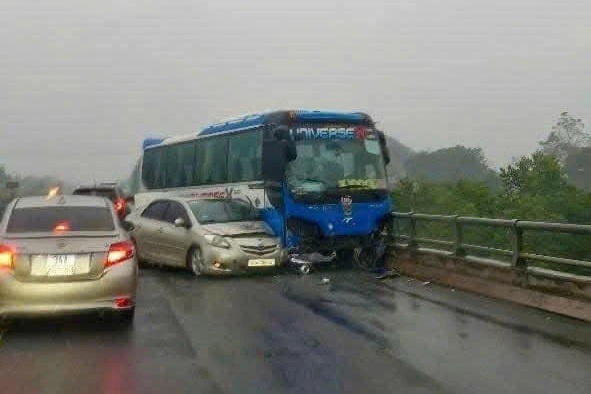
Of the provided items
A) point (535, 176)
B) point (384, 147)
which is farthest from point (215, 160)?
point (535, 176)

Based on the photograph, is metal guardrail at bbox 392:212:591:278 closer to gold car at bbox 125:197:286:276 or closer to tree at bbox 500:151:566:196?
gold car at bbox 125:197:286:276

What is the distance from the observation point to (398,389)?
584 cm

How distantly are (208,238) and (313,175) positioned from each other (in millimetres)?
3022

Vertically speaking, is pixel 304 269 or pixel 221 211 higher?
pixel 221 211

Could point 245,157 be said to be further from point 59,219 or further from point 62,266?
point 62,266

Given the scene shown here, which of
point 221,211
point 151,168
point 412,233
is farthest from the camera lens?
point 151,168

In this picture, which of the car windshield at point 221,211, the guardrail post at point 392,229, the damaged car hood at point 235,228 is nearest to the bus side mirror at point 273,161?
the car windshield at point 221,211

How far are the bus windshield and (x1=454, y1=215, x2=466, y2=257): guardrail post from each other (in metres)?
3.81

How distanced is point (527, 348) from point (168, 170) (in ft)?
51.8

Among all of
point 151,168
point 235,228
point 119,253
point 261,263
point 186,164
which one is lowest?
point 261,263

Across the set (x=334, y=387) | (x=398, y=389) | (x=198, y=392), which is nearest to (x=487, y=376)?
(x=398, y=389)

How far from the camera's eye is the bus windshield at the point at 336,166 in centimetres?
1602

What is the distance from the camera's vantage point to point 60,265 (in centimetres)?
810

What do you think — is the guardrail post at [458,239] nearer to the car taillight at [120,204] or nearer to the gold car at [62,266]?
the gold car at [62,266]
